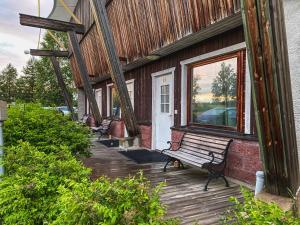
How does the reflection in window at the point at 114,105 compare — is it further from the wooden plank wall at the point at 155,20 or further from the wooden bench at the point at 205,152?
the wooden bench at the point at 205,152

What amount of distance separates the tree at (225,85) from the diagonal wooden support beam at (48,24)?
6.36m

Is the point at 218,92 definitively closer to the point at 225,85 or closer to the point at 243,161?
the point at 225,85

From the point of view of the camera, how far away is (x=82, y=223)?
52.6 inches

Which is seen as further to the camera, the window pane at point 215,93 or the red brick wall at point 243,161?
the window pane at point 215,93

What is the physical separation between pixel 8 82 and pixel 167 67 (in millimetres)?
34318

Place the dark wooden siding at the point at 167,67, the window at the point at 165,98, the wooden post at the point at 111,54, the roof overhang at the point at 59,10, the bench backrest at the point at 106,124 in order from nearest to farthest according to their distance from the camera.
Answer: the dark wooden siding at the point at 167,67, the wooden post at the point at 111,54, the window at the point at 165,98, the bench backrest at the point at 106,124, the roof overhang at the point at 59,10

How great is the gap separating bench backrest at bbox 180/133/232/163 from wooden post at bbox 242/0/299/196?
1591 mm

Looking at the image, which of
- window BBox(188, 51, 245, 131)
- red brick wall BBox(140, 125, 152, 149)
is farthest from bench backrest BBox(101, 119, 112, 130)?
window BBox(188, 51, 245, 131)

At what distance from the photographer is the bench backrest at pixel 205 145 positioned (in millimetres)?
4473

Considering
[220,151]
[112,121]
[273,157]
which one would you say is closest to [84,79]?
[112,121]

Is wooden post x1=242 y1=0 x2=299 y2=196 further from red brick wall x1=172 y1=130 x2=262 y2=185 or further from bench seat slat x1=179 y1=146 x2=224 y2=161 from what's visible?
bench seat slat x1=179 y1=146 x2=224 y2=161

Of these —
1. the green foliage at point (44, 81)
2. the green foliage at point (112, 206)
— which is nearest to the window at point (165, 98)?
the green foliage at point (112, 206)

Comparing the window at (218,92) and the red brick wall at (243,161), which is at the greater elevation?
the window at (218,92)

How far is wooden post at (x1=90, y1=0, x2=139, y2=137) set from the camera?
6152 mm
